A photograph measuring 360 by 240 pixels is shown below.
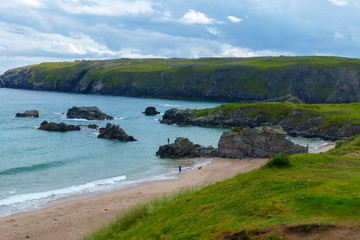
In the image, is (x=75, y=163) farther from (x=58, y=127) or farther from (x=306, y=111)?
(x=306, y=111)

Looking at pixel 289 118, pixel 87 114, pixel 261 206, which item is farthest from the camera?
pixel 87 114

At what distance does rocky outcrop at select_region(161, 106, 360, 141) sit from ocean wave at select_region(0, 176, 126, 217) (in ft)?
179

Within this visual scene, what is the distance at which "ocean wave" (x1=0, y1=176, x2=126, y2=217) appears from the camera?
3335 cm

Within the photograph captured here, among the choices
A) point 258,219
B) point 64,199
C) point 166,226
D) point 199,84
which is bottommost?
point 64,199

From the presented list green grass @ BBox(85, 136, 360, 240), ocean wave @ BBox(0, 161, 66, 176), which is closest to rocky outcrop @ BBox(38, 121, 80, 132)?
ocean wave @ BBox(0, 161, 66, 176)

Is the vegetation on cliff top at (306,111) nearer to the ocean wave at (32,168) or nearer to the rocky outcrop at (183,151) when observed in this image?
the rocky outcrop at (183,151)

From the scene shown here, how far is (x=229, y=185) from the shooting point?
847 inches

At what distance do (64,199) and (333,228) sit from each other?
103 ft

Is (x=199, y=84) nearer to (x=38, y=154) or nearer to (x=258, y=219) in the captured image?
(x=38, y=154)

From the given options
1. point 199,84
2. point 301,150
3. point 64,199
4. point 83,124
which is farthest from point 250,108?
point 199,84

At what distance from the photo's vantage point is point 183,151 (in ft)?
192

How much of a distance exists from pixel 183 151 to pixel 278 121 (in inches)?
1610

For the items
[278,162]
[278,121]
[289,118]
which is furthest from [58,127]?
[278,162]

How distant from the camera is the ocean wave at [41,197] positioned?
33.3 meters
